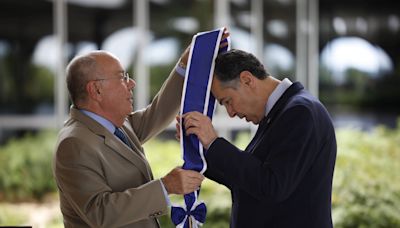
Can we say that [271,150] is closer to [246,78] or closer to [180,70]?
[246,78]

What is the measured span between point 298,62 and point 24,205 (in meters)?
4.95

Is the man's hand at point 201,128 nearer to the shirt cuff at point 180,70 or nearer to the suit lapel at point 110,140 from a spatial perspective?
the suit lapel at point 110,140

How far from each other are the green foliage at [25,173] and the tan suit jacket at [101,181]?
19.0 feet

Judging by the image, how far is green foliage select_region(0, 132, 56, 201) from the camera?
28.4ft

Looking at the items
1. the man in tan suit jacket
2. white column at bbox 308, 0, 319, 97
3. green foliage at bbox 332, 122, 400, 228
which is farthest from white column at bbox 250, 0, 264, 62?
the man in tan suit jacket

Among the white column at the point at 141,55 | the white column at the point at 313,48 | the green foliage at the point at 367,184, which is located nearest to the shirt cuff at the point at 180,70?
the green foliage at the point at 367,184

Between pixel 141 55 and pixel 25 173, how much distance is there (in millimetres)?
2585

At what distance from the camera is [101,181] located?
115 inches

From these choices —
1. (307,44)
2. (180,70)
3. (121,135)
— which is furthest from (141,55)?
(121,135)

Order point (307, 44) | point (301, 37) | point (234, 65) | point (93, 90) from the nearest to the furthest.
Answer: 1. point (234, 65)
2. point (93, 90)
3. point (301, 37)
4. point (307, 44)

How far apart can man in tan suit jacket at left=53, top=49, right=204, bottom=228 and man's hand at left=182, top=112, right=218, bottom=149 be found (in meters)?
0.17

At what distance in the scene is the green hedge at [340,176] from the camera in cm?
613

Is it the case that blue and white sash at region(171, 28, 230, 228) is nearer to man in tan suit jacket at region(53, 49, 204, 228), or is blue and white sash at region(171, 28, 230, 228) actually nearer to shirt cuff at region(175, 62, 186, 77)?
man in tan suit jacket at region(53, 49, 204, 228)

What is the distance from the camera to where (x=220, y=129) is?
33.5ft
